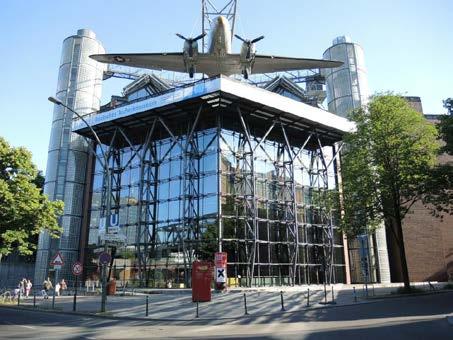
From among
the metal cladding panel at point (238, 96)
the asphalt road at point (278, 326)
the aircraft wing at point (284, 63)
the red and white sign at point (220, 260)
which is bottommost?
the asphalt road at point (278, 326)

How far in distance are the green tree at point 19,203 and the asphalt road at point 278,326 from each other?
9303mm

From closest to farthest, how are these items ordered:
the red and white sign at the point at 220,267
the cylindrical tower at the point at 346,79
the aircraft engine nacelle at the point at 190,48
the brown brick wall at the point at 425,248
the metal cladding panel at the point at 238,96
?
1. the red and white sign at the point at 220,267
2. the metal cladding panel at the point at 238,96
3. the aircraft engine nacelle at the point at 190,48
4. the brown brick wall at the point at 425,248
5. the cylindrical tower at the point at 346,79

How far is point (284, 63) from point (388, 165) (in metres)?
21.1

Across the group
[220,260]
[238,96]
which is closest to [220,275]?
[220,260]

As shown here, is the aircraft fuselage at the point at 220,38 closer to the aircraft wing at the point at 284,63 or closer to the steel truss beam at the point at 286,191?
the aircraft wing at the point at 284,63

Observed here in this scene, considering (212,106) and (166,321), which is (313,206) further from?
(166,321)

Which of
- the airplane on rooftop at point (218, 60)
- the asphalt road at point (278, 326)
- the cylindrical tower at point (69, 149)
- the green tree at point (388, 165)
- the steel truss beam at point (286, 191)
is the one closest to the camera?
the asphalt road at point (278, 326)

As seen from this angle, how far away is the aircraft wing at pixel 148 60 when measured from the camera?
44312 millimetres

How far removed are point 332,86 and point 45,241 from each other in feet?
114

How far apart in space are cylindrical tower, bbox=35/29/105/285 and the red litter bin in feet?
75.4

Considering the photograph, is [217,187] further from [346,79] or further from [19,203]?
[346,79]

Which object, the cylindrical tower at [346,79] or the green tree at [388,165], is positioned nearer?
the green tree at [388,165]

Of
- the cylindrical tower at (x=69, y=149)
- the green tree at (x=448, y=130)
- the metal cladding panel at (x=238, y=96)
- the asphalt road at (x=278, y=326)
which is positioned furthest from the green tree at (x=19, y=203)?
the green tree at (x=448, y=130)

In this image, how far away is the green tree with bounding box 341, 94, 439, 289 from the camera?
28.8 m
